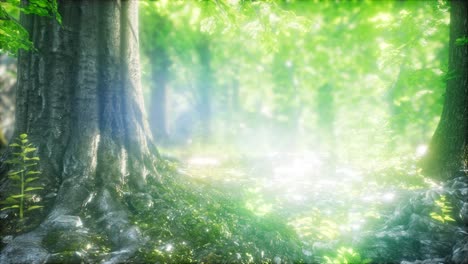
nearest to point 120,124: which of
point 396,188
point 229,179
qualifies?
point 229,179

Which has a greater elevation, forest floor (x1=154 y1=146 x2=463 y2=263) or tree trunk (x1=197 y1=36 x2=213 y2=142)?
tree trunk (x1=197 y1=36 x2=213 y2=142)

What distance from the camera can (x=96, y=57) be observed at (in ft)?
13.9

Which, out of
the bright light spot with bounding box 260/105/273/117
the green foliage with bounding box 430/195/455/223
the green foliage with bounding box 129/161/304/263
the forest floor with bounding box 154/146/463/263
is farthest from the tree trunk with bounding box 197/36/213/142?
the green foliage with bounding box 430/195/455/223

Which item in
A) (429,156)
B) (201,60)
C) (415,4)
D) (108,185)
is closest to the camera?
(108,185)

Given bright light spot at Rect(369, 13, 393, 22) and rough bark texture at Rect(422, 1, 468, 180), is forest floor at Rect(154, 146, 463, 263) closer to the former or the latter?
rough bark texture at Rect(422, 1, 468, 180)

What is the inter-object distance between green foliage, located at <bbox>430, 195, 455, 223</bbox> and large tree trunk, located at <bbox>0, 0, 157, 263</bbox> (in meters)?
4.74

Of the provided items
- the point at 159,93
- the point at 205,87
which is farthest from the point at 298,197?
the point at 159,93

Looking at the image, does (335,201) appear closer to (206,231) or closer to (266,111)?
(206,231)

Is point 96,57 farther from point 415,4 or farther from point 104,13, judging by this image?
point 415,4

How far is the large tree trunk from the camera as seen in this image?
148 inches

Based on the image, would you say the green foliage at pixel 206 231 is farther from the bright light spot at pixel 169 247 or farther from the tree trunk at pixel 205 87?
the tree trunk at pixel 205 87

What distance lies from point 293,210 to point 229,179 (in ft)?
5.86

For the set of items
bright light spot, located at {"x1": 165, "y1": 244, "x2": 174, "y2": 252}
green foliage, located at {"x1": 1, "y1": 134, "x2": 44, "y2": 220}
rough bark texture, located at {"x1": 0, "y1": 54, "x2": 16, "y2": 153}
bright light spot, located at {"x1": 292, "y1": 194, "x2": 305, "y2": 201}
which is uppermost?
rough bark texture, located at {"x1": 0, "y1": 54, "x2": 16, "y2": 153}

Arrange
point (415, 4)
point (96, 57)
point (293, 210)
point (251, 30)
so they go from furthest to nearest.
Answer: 1. point (415, 4)
2. point (251, 30)
3. point (293, 210)
4. point (96, 57)
